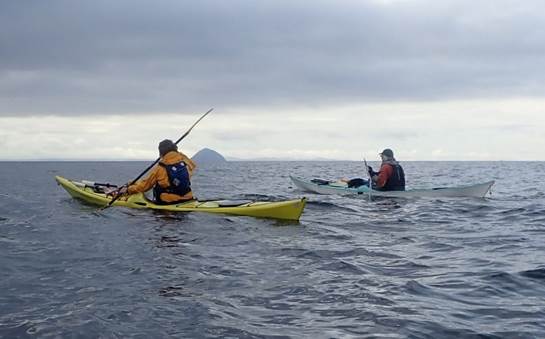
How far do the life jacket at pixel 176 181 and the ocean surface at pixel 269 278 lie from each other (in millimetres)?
798

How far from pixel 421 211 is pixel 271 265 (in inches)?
345

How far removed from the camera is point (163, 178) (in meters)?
13.9

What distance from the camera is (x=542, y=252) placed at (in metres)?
9.44

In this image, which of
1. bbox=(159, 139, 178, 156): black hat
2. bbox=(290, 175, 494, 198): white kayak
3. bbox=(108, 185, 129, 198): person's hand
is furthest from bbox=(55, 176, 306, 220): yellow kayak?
bbox=(290, 175, 494, 198): white kayak

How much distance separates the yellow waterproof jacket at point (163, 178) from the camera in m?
13.8

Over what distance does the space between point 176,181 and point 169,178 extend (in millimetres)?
203

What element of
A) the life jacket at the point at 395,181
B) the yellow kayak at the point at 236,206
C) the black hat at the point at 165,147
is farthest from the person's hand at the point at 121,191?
the life jacket at the point at 395,181

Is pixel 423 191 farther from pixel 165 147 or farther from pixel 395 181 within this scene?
pixel 165 147

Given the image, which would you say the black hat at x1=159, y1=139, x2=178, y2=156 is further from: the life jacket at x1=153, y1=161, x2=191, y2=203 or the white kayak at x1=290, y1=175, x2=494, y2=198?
the white kayak at x1=290, y1=175, x2=494, y2=198

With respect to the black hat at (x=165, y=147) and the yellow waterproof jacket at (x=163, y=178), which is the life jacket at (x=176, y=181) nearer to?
the yellow waterproof jacket at (x=163, y=178)

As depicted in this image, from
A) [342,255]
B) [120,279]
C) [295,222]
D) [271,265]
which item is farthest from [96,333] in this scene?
[295,222]

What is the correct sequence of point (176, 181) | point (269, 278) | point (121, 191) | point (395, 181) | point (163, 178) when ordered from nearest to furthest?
point (269, 278)
point (163, 178)
point (176, 181)
point (121, 191)
point (395, 181)

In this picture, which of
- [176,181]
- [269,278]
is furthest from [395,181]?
[269,278]

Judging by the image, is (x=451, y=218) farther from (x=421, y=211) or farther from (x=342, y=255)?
(x=342, y=255)
